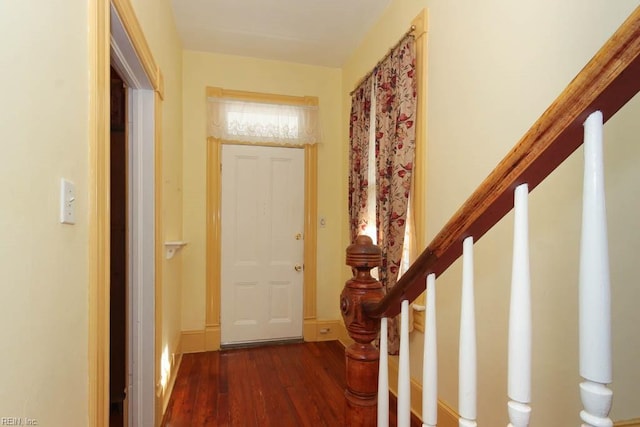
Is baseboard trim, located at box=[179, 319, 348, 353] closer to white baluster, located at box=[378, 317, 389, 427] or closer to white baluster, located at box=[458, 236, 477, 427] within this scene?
white baluster, located at box=[378, 317, 389, 427]

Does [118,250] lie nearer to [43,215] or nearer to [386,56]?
[43,215]

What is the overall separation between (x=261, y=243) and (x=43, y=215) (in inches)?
105

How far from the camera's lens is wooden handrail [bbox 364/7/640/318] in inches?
16.4

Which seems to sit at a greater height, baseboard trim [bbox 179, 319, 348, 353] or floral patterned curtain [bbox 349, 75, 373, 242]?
floral patterned curtain [bbox 349, 75, 373, 242]

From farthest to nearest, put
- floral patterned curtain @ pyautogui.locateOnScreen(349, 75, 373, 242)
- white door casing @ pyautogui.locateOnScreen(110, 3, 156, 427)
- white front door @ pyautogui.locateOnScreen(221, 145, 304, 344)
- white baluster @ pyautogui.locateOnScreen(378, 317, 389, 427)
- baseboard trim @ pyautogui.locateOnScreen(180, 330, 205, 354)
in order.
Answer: white front door @ pyautogui.locateOnScreen(221, 145, 304, 344)
baseboard trim @ pyautogui.locateOnScreen(180, 330, 205, 354)
floral patterned curtain @ pyautogui.locateOnScreen(349, 75, 373, 242)
white door casing @ pyautogui.locateOnScreen(110, 3, 156, 427)
white baluster @ pyautogui.locateOnScreen(378, 317, 389, 427)

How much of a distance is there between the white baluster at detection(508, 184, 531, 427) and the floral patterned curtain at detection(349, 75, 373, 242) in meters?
2.25

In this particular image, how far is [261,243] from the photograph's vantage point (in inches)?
135

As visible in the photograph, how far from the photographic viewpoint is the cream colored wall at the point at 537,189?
1119 millimetres

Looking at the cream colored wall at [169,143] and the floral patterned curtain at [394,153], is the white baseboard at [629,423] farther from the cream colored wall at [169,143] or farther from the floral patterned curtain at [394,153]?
the cream colored wall at [169,143]

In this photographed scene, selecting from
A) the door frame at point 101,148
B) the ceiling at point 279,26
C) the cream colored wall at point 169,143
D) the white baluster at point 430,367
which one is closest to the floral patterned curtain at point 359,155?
the ceiling at point 279,26

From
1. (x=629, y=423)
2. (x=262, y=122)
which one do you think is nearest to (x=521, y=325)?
(x=629, y=423)

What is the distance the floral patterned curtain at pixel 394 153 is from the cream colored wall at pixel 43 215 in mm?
1639

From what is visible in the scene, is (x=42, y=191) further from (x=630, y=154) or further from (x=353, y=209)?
(x=353, y=209)

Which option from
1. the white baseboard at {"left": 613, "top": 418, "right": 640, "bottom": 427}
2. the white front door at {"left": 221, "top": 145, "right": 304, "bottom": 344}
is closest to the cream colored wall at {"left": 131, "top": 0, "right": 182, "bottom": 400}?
the white front door at {"left": 221, "top": 145, "right": 304, "bottom": 344}
